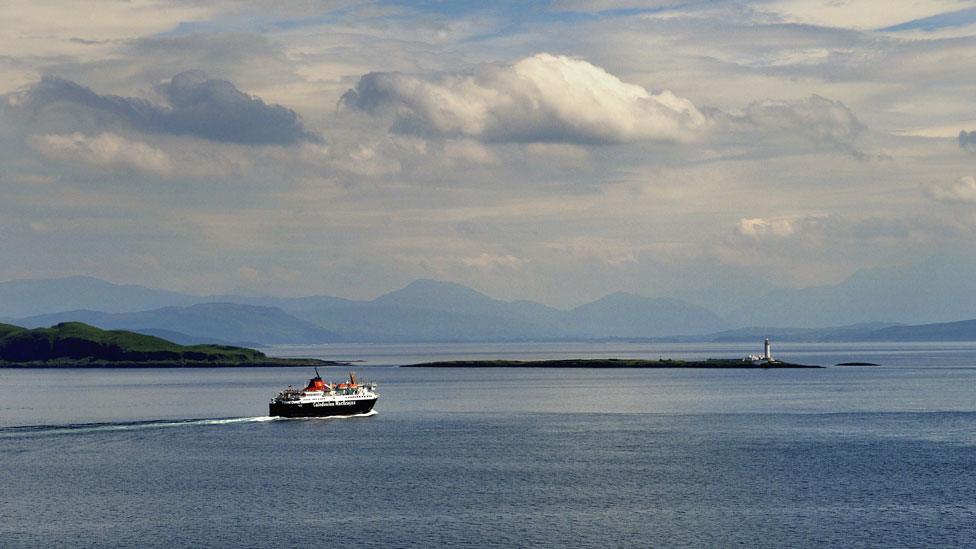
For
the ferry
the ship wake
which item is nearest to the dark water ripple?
the ship wake

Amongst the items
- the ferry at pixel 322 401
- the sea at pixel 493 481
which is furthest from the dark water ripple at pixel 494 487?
the ferry at pixel 322 401

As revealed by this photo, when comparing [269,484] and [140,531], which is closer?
[140,531]

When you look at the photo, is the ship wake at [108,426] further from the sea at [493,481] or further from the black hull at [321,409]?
the black hull at [321,409]

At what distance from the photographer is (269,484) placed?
315 feet

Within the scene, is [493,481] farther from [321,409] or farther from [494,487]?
[321,409]

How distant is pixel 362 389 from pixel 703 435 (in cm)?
5946

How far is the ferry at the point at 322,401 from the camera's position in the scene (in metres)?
157

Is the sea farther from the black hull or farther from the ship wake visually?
the black hull

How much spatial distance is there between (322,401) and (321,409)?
1.19 metres

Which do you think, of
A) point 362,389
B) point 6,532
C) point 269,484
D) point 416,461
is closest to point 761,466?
point 416,461

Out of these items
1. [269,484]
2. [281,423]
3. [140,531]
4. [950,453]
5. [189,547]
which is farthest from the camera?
[281,423]

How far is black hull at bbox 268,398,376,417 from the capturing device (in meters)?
157

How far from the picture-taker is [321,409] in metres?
160

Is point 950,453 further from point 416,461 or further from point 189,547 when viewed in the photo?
point 189,547
